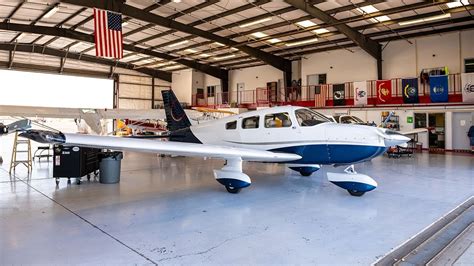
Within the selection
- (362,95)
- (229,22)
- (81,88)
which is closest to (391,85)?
(362,95)

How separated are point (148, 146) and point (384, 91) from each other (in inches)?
665

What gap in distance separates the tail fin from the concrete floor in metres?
2.67

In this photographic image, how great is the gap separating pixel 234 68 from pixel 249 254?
1044 inches

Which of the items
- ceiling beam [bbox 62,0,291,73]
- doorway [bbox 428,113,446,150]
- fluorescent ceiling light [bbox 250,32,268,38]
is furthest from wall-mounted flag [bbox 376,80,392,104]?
ceiling beam [bbox 62,0,291,73]

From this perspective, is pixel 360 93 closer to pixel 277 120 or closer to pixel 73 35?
pixel 277 120

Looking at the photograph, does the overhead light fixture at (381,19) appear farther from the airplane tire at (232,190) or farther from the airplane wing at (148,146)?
the airplane tire at (232,190)

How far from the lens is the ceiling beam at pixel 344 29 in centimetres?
1388

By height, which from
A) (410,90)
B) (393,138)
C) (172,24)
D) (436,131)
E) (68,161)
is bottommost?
(68,161)

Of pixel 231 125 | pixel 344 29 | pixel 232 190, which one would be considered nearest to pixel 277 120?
pixel 231 125

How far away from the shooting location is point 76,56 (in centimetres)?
2531

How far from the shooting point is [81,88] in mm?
27156

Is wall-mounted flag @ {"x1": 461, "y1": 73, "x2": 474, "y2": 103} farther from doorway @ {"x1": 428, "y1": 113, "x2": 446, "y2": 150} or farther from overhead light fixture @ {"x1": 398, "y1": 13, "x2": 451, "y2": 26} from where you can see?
overhead light fixture @ {"x1": 398, "y1": 13, "x2": 451, "y2": 26}

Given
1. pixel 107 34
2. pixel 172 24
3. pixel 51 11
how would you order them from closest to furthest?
pixel 107 34, pixel 51 11, pixel 172 24

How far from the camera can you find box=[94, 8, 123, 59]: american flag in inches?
464
